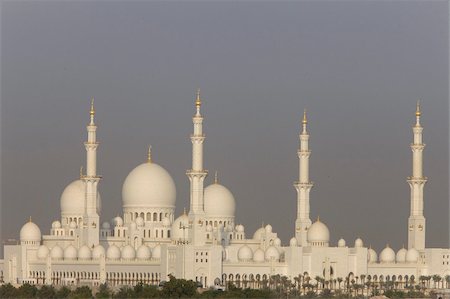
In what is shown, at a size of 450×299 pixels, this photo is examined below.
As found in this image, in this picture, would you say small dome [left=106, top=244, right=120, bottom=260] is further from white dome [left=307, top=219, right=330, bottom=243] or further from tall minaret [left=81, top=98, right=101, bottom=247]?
white dome [left=307, top=219, right=330, bottom=243]

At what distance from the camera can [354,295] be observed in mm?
91250

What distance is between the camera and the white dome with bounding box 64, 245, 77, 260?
100375 millimetres

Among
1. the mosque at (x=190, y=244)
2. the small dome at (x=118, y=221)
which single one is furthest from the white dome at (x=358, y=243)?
the small dome at (x=118, y=221)

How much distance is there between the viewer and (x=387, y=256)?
101 metres

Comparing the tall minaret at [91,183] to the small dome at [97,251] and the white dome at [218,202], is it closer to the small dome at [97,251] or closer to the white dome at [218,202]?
the small dome at [97,251]

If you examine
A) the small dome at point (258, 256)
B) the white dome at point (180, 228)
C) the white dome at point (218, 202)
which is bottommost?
the small dome at point (258, 256)

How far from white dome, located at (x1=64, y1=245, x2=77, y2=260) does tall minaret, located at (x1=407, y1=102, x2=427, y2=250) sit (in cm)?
1959

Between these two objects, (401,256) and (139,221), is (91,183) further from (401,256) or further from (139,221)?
(401,256)

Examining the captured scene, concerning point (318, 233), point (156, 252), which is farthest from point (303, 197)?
point (156, 252)

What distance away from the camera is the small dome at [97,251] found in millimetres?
99062

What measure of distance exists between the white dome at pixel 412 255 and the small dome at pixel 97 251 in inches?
694

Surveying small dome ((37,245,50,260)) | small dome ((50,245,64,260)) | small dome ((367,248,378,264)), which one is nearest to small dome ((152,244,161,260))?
small dome ((50,245,64,260))

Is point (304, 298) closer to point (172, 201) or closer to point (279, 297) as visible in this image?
point (279, 297)

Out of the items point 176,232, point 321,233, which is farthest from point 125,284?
point 321,233
